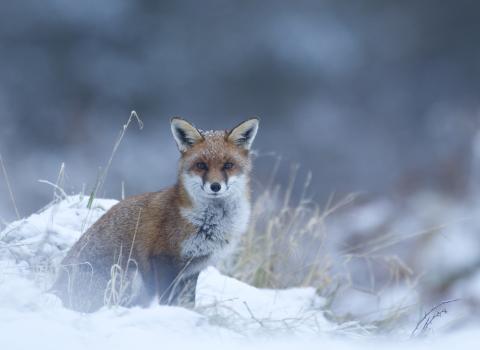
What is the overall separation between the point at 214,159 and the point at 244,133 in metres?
0.32

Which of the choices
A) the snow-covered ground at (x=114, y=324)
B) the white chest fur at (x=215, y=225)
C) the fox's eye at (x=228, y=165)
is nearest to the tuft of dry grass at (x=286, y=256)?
the snow-covered ground at (x=114, y=324)

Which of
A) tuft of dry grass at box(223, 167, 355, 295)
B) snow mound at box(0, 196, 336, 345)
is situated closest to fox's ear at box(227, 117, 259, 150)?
snow mound at box(0, 196, 336, 345)

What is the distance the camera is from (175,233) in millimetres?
4797

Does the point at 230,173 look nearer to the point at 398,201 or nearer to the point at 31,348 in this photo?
the point at 31,348

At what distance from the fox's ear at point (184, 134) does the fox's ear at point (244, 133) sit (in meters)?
0.21

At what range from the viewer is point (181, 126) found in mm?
5000

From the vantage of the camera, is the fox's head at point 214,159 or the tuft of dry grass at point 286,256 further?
the tuft of dry grass at point 286,256

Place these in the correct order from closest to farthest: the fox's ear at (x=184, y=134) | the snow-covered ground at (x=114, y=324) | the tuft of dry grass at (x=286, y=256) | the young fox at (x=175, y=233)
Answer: the snow-covered ground at (x=114, y=324), the young fox at (x=175, y=233), the fox's ear at (x=184, y=134), the tuft of dry grass at (x=286, y=256)

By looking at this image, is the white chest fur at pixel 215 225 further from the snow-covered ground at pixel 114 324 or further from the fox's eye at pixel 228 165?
the snow-covered ground at pixel 114 324

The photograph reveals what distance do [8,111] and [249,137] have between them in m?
10.5

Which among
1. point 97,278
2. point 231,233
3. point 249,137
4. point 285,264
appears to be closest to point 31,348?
point 97,278

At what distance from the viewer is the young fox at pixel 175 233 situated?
15.5 ft

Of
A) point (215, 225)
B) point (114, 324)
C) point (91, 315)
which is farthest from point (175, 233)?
point (114, 324)

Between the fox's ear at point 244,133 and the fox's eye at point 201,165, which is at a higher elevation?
the fox's ear at point 244,133
